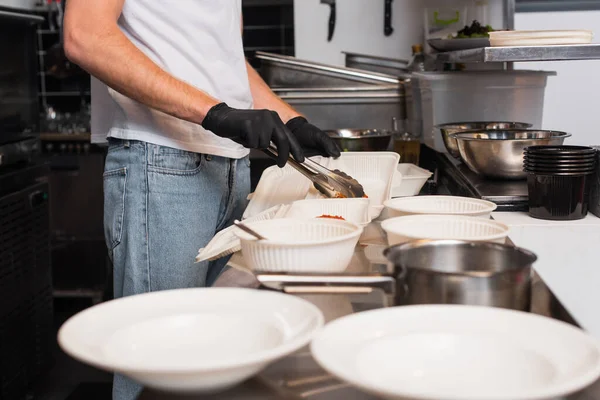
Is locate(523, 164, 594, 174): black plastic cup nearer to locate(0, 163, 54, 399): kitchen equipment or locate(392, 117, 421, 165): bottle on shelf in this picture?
locate(392, 117, 421, 165): bottle on shelf

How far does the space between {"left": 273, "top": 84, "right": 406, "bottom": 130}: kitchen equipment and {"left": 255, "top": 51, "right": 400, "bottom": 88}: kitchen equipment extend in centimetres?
6

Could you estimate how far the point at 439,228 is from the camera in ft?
4.29

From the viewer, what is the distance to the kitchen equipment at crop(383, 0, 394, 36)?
14.7 feet

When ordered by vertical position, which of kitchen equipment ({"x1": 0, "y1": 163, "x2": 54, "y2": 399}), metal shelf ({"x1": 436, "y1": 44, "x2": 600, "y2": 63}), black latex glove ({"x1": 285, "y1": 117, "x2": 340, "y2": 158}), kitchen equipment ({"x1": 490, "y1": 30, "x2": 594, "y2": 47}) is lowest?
kitchen equipment ({"x1": 0, "y1": 163, "x2": 54, "y2": 399})

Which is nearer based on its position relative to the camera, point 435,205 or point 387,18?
point 435,205

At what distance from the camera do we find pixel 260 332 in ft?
2.95

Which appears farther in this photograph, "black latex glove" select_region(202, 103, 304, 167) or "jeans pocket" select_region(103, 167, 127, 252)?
"jeans pocket" select_region(103, 167, 127, 252)

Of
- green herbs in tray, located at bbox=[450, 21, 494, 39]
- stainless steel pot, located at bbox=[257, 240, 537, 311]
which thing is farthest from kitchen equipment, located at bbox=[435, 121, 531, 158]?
stainless steel pot, located at bbox=[257, 240, 537, 311]

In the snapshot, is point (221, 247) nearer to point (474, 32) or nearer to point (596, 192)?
point (596, 192)

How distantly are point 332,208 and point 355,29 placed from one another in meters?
3.25

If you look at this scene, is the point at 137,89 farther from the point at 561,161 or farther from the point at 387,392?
the point at 387,392

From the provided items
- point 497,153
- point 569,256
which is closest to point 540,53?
point 497,153

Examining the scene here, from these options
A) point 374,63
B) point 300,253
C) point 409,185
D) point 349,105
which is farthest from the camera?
point 374,63

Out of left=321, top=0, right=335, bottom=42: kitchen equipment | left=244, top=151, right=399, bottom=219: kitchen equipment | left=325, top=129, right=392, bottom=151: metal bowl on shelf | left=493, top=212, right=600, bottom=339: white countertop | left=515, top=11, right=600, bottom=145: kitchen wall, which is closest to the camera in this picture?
left=493, top=212, right=600, bottom=339: white countertop
